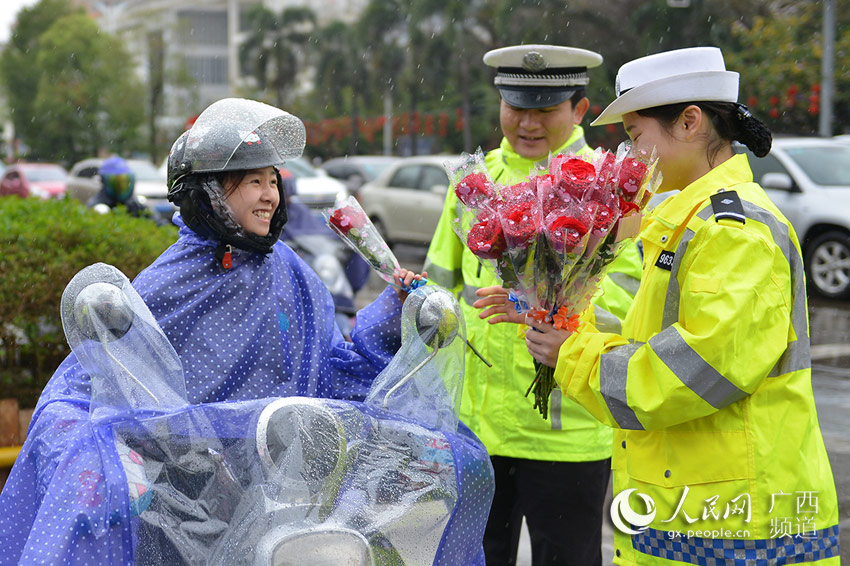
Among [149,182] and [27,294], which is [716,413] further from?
[149,182]

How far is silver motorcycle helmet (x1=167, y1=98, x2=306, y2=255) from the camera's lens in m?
2.75

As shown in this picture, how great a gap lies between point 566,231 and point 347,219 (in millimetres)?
839

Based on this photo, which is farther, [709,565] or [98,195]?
[98,195]

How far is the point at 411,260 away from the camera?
15.5 meters

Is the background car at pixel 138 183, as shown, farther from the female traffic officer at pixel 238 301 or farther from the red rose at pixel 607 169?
the red rose at pixel 607 169

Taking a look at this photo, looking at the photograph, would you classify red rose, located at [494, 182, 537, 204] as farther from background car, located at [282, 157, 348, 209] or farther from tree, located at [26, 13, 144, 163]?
tree, located at [26, 13, 144, 163]

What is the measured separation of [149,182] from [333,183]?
4182 mm

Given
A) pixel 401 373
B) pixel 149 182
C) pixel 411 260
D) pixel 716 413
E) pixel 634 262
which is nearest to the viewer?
pixel 716 413

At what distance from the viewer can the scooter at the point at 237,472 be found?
2166 millimetres

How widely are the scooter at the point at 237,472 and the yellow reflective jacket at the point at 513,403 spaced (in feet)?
2.55

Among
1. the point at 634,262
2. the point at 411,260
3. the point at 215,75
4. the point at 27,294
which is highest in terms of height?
the point at 215,75

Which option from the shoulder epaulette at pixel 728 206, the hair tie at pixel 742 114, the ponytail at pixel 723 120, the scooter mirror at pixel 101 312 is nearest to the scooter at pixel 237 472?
the scooter mirror at pixel 101 312

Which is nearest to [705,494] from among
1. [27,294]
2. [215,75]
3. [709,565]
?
[709,565]

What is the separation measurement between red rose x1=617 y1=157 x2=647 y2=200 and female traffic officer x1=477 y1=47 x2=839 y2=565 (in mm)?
122
